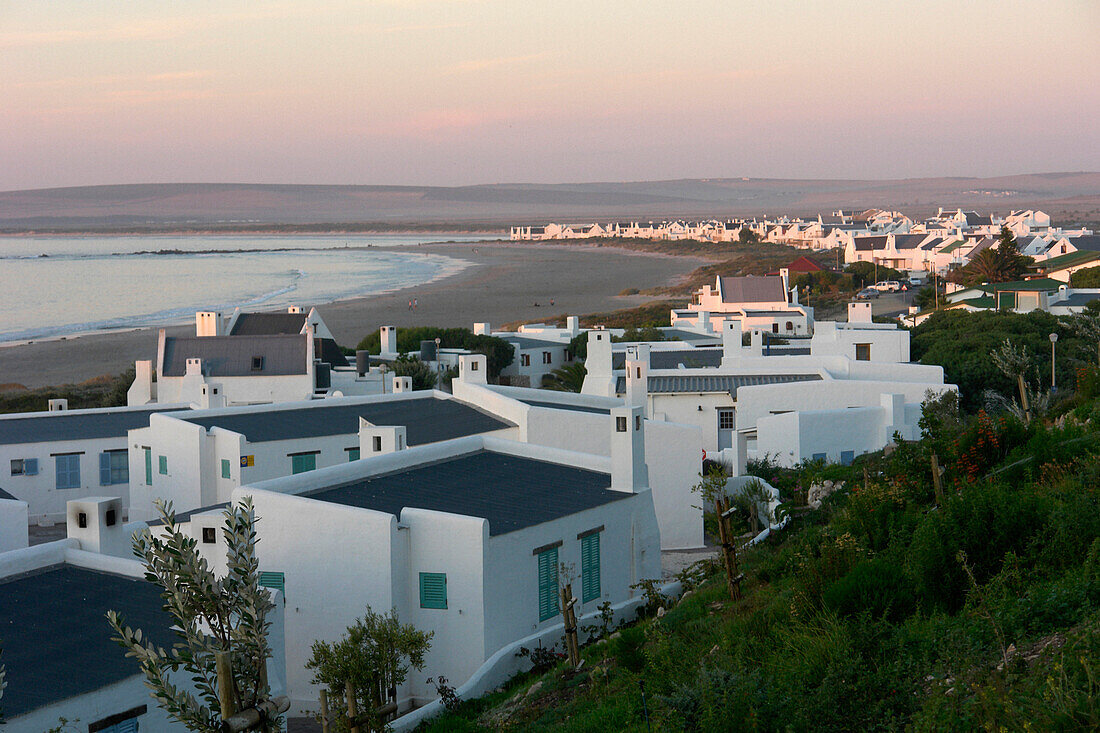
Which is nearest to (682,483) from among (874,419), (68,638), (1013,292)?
(874,419)

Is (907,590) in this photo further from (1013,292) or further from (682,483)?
(1013,292)

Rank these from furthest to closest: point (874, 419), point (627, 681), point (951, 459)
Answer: point (874, 419), point (951, 459), point (627, 681)

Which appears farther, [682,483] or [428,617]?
[682,483]

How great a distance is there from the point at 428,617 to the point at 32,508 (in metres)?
16.7

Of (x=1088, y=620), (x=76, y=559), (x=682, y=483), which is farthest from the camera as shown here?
(x=682, y=483)

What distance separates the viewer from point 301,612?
16688 mm

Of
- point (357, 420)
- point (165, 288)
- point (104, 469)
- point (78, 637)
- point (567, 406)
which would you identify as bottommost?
point (104, 469)

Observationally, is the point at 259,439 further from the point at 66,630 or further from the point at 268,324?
the point at 268,324

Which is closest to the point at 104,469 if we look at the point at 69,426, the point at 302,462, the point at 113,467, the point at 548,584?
the point at 113,467

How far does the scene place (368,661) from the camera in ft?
42.5

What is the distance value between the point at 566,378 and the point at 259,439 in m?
25.5

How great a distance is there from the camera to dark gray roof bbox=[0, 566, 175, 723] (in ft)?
36.3

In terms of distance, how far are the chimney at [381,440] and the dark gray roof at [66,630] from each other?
7.95 metres

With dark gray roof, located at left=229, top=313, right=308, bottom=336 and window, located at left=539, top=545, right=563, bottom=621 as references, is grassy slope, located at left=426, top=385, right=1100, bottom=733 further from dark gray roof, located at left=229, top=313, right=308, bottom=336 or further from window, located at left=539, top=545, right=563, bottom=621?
dark gray roof, located at left=229, top=313, right=308, bottom=336
